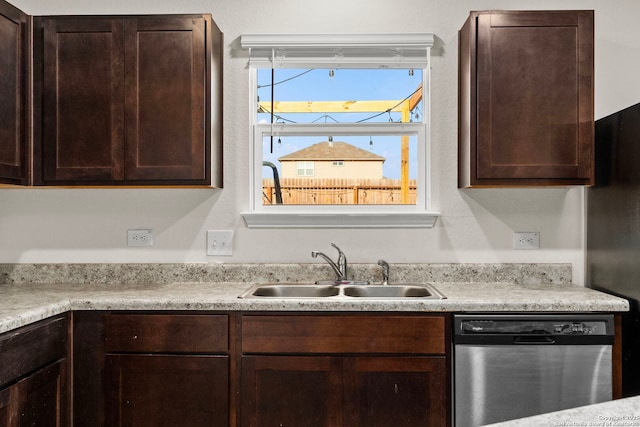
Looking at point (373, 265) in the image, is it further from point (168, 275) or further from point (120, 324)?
point (120, 324)

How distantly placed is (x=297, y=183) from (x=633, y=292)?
1.64 meters

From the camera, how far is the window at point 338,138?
2504 millimetres

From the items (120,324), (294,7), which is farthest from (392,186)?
(120,324)

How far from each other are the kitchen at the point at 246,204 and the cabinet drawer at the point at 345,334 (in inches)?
24.2

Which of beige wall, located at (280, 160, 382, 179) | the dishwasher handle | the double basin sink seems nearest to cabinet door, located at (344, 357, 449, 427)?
the dishwasher handle

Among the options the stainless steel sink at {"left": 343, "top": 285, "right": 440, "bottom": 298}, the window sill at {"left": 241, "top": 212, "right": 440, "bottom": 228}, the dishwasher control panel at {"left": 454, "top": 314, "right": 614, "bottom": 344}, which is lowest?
the dishwasher control panel at {"left": 454, "top": 314, "right": 614, "bottom": 344}

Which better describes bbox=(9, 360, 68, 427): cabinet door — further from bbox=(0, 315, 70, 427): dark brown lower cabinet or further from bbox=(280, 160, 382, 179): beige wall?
bbox=(280, 160, 382, 179): beige wall

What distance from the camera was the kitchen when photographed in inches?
95.8

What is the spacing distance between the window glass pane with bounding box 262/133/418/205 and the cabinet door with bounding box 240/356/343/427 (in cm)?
95

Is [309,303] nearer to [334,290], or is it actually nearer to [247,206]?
[334,290]

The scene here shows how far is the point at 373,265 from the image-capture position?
7.93 ft

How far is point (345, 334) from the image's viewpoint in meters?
1.87

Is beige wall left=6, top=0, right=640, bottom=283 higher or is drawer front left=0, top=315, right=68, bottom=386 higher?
beige wall left=6, top=0, right=640, bottom=283

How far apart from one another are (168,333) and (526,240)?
72.1 inches
